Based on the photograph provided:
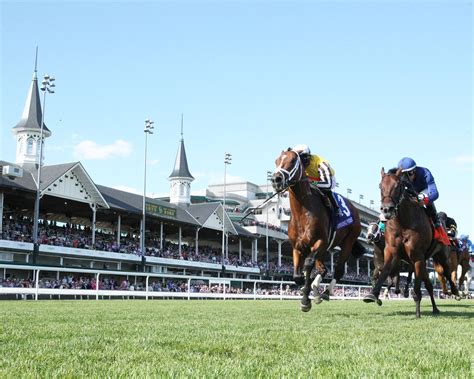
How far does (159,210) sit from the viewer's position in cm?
5081

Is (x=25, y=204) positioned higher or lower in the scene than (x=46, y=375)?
higher

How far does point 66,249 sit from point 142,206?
10.8 m

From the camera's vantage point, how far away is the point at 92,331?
18.3 feet

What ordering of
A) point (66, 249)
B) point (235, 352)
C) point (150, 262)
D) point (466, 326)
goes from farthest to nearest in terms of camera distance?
point (150, 262) < point (66, 249) < point (466, 326) < point (235, 352)

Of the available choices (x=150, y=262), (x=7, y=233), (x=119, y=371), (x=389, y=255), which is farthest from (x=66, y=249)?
(x=119, y=371)

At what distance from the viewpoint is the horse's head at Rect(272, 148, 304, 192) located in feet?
28.8

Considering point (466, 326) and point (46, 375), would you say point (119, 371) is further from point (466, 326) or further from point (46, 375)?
point (466, 326)

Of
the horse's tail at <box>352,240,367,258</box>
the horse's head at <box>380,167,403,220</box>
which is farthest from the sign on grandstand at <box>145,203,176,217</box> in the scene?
the horse's head at <box>380,167,403,220</box>

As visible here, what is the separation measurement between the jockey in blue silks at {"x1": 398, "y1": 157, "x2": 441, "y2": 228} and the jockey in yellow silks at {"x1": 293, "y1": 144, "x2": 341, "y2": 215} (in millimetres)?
1209

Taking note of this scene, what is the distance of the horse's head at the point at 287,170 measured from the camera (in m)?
8.79

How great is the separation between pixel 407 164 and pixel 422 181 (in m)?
0.44

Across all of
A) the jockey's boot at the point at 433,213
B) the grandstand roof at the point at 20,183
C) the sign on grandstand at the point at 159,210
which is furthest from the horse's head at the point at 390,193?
the sign on grandstand at the point at 159,210

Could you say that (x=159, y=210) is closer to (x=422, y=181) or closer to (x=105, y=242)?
(x=105, y=242)

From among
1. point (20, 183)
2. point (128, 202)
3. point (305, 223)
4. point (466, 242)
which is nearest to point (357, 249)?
point (305, 223)
